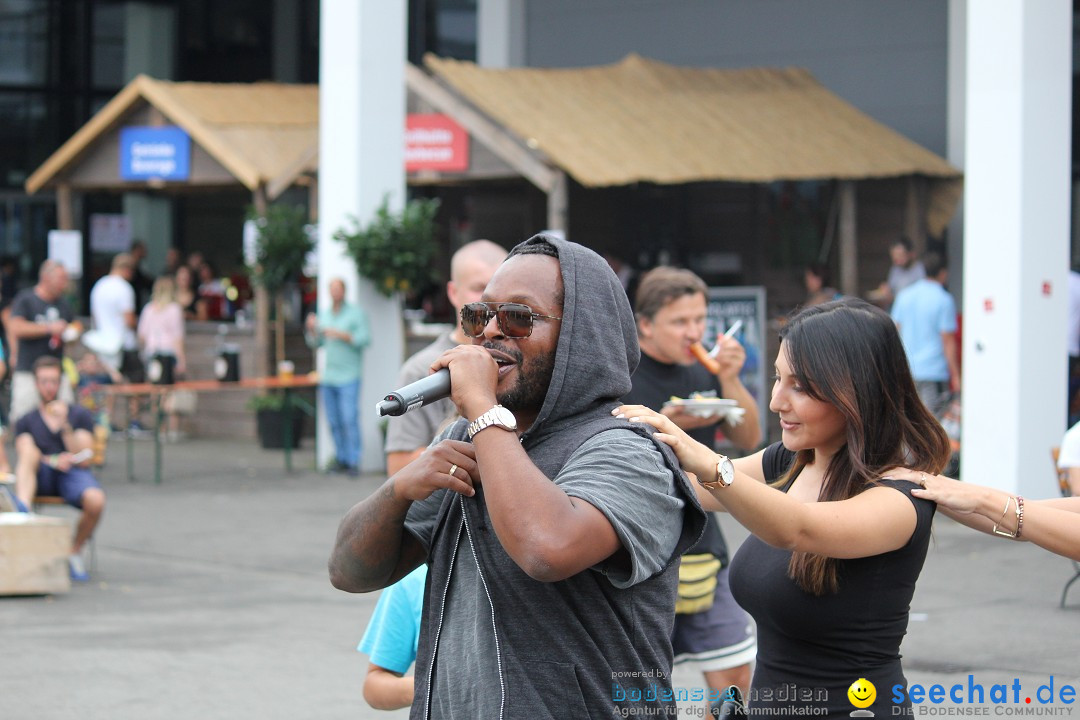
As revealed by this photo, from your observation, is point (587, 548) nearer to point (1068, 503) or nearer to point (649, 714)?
point (649, 714)

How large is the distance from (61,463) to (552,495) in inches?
317

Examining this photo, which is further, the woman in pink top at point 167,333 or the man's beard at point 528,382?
the woman in pink top at point 167,333

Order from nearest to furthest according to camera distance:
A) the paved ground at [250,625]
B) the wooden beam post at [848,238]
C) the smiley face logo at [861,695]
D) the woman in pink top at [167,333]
Answer: the smiley face logo at [861,695] → the paved ground at [250,625] → the wooden beam post at [848,238] → the woman in pink top at [167,333]

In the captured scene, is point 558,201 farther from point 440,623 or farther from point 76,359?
point 440,623

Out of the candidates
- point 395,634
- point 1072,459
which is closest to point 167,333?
point 1072,459

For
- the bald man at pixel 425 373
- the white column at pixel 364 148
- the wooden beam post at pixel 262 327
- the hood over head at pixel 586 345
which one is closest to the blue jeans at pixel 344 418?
the white column at pixel 364 148

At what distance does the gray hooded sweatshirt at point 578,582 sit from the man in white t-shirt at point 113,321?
1628 cm

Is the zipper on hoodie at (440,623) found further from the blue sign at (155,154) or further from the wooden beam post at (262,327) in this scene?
the blue sign at (155,154)

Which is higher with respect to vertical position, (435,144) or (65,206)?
(435,144)

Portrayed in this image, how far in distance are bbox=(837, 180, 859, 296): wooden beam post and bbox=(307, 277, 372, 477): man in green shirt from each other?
6115 mm

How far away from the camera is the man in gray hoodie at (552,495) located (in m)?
2.54

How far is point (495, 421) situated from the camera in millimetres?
2535

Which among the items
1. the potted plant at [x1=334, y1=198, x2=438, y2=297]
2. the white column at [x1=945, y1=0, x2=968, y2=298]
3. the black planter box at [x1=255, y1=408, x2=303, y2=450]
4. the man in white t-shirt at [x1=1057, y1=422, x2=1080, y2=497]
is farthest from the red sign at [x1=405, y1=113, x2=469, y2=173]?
the man in white t-shirt at [x1=1057, y1=422, x2=1080, y2=497]

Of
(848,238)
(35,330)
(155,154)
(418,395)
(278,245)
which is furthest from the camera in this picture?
(155,154)
